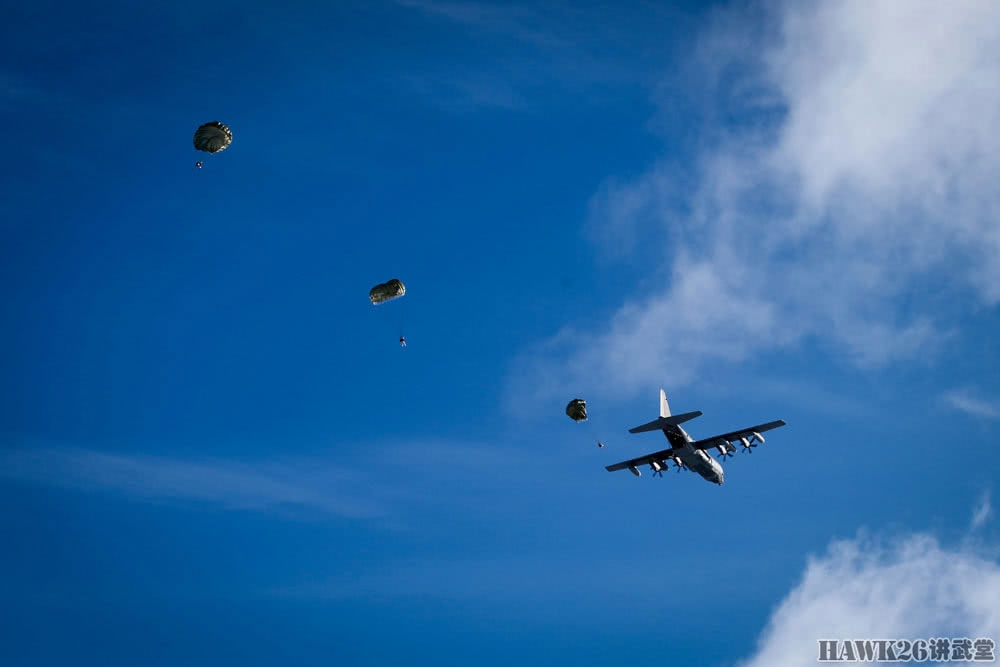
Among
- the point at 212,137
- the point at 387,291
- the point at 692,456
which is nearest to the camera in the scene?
the point at 212,137

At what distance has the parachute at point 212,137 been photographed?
59062 millimetres

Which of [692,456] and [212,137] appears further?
[692,456]

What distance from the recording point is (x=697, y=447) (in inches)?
2830

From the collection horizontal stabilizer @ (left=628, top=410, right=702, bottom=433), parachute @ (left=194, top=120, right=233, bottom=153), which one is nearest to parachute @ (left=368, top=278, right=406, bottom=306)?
parachute @ (left=194, top=120, right=233, bottom=153)

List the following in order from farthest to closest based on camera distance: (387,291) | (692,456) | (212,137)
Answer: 1. (692,456)
2. (387,291)
3. (212,137)

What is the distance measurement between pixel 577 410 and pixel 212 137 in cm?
3626

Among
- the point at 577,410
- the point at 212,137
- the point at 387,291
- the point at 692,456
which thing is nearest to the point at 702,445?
the point at 692,456

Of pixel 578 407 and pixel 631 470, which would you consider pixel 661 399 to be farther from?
pixel 578 407

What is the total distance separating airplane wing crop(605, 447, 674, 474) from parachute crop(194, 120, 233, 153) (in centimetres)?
4836

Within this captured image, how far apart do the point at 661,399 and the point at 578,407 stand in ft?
54.4

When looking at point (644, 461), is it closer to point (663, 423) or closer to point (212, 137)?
point (663, 423)

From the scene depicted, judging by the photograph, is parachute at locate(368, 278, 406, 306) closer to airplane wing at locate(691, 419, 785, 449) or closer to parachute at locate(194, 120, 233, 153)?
parachute at locate(194, 120, 233, 153)

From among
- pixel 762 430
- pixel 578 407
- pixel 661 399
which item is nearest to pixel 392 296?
pixel 578 407

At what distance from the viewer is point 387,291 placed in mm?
64125
